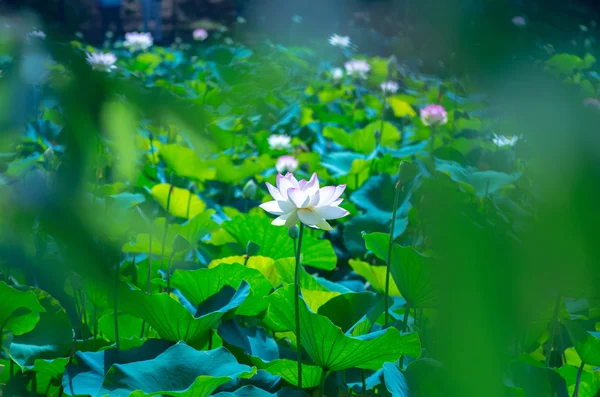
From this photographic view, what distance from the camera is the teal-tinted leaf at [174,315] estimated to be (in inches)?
24.2

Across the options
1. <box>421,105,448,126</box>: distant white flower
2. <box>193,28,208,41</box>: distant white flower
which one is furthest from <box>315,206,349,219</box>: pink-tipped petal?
<box>193,28,208,41</box>: distant white flower

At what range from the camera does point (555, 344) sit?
2.76ft

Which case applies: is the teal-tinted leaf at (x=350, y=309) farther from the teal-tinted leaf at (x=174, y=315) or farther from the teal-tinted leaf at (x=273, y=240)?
the teal-tinted leaf at (x=273, y=240)

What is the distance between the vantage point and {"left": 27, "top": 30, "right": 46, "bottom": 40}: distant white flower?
23 cm

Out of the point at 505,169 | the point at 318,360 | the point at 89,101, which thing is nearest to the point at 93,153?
the point at 89,101

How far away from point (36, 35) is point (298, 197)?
14.1 inches

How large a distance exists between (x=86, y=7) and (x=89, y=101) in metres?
0.07

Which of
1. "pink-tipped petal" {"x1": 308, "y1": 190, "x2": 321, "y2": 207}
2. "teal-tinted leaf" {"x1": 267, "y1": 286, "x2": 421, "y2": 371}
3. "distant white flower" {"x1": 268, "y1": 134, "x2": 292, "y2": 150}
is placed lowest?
"distant white flower" {"x1": 268, "y1": 134, "x2": 292, "y2": 150}

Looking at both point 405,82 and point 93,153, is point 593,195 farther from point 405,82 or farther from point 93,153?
point 405,82

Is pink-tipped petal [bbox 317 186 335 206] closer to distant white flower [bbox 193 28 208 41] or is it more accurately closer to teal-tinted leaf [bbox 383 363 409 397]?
teal-tinted leaf [bbox 383 363 409 397]

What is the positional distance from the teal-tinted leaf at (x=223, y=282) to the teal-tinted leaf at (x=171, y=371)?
12 centimetres

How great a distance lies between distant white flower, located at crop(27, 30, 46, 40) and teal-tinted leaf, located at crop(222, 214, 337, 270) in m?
0.68

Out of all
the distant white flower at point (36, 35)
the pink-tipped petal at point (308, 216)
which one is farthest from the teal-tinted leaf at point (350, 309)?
the distant white flower at point (36, 35)

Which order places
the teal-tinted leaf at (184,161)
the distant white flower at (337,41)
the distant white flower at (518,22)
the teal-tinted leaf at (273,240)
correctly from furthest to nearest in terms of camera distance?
the teal-tinted leaf at (184,161) < the teal-tinted leaf at (273,240) < the distant white flower at (337,41) < the distant white flower at (518,22)
